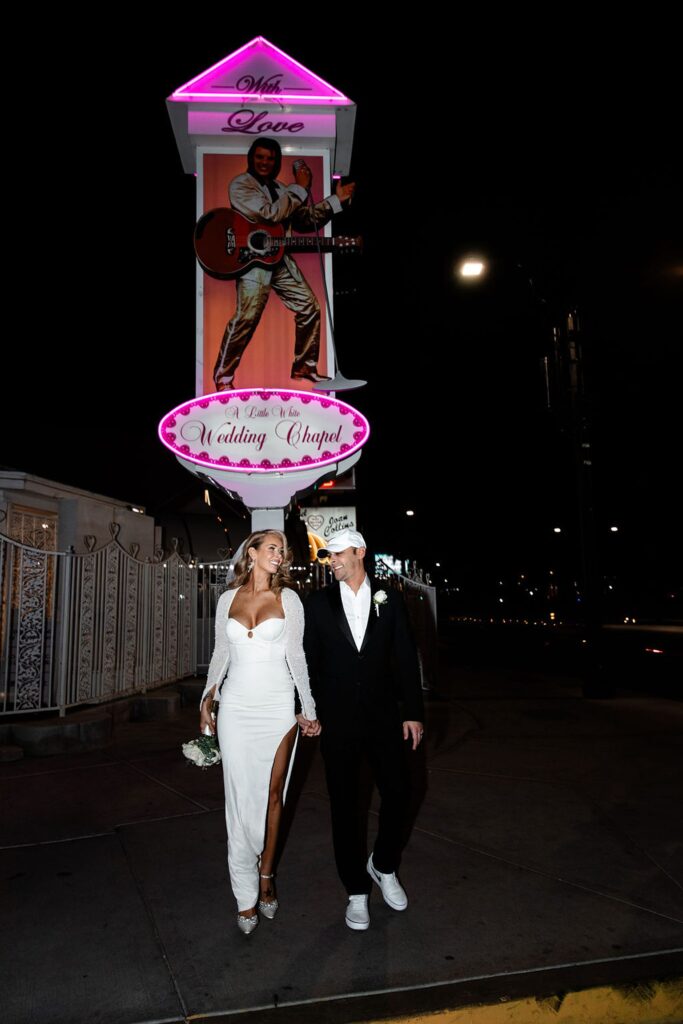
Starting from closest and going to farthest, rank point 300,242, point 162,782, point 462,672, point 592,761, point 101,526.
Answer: point 162,782
point 592,761
point 300,242
point 101,526
point 462,672

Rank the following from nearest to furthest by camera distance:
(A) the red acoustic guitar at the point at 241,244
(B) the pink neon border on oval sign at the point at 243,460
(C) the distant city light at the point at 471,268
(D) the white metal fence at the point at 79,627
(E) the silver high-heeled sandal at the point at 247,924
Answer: (E) the silver high-heeled sandal at the point at 247,924 < (B) the pink neon border on oval sign at the point at 243,460 < (D) the white metal fence at the point at 79,627 < (A) the red acoustic guitar at the point at 241,244 < (C) the distant city light at the point at 471,268

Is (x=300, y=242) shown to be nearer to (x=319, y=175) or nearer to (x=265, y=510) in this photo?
(x=319, y=175)

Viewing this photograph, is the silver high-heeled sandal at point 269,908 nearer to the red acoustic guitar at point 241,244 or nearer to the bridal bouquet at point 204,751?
the bridal bouquet at point 204,751

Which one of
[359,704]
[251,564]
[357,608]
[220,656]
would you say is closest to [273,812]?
[359,704]

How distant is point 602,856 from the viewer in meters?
4.33

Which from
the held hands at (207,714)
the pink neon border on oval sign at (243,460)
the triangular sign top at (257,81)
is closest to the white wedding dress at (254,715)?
the held hands at (207,714)

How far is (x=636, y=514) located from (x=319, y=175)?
66748mm

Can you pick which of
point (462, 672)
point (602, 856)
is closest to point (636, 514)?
point (462, 672)

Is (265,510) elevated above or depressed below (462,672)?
above

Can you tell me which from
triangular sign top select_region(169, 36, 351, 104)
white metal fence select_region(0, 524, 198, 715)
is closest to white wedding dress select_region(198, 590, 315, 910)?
white metal fence select_region(0, 524, 198, 715)

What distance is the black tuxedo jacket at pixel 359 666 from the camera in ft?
11.7

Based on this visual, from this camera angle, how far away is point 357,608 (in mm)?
3723

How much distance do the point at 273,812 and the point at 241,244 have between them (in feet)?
28.1

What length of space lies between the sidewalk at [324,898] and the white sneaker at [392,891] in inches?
3.8
